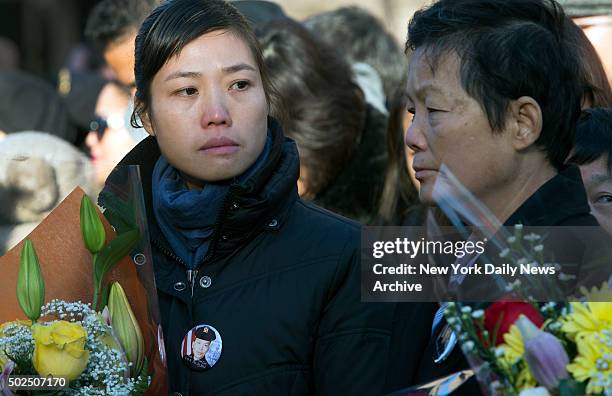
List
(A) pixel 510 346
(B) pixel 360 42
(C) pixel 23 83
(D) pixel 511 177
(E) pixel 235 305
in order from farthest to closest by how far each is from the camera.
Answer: (C) pixel 23 83 → (B) pixel 360 42 → (E) pixel 235 305 → (D) pixel 511 177 → (A) pixel 510 346

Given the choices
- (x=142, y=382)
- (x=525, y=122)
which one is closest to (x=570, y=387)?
(x=525, y=122)

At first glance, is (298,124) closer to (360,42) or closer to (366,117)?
(366,117)

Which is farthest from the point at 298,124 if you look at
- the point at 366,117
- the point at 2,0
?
the point at 2,0

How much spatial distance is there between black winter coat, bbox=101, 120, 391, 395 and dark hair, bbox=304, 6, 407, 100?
10.3ft

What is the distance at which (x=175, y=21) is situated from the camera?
9.34 feet

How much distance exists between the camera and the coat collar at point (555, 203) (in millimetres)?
2326

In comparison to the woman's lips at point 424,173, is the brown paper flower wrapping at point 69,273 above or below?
below

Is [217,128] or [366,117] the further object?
[366,117]

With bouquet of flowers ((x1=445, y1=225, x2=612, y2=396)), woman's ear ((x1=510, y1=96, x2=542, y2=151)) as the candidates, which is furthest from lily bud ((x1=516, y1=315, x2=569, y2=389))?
woman's ear ((x1=510, y1=96, x2=542, y2=151))

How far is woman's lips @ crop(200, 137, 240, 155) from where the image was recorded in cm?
277

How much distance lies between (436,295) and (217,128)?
0.79 metres

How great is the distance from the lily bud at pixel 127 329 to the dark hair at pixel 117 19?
2918 millimetres

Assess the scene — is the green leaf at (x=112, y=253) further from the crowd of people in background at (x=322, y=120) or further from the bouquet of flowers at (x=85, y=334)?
the crowd of people in background at (x=322, y=120)

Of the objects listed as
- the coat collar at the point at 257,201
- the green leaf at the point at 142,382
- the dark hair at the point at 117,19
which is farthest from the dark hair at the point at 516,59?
the dark hair at the point at 117,19
